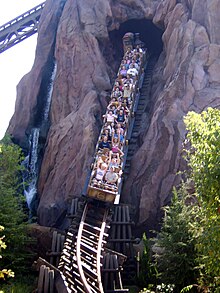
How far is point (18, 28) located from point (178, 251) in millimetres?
28738

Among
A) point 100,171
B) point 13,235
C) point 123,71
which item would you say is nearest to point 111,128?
point 100,171

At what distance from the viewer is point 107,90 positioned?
22125 mm

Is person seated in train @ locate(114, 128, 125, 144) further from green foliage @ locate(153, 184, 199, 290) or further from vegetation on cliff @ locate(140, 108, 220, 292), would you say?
vegetation on cliff @ locate(140, 108, 220, 292)

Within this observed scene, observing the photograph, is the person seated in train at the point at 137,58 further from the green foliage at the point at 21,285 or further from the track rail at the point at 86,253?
the green foliage at the point at 21,285

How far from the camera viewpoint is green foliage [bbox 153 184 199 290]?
980 centimetres

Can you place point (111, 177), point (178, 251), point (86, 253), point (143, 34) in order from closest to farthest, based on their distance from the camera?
point (178, 251), point (86, 253), point (111, 177), point (143, 34)

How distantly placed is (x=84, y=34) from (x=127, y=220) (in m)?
13.9

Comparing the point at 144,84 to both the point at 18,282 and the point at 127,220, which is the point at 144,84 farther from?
the point at 18,282

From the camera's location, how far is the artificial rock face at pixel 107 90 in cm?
1655

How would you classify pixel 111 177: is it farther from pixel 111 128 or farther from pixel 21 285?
pixel 21 285

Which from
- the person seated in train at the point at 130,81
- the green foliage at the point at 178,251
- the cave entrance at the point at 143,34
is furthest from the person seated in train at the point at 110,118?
the cave entrance at the point at 143,34

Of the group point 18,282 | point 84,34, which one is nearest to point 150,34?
point 84,34

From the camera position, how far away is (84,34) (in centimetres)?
2409

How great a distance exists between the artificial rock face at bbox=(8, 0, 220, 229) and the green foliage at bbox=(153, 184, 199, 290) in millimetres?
4660
